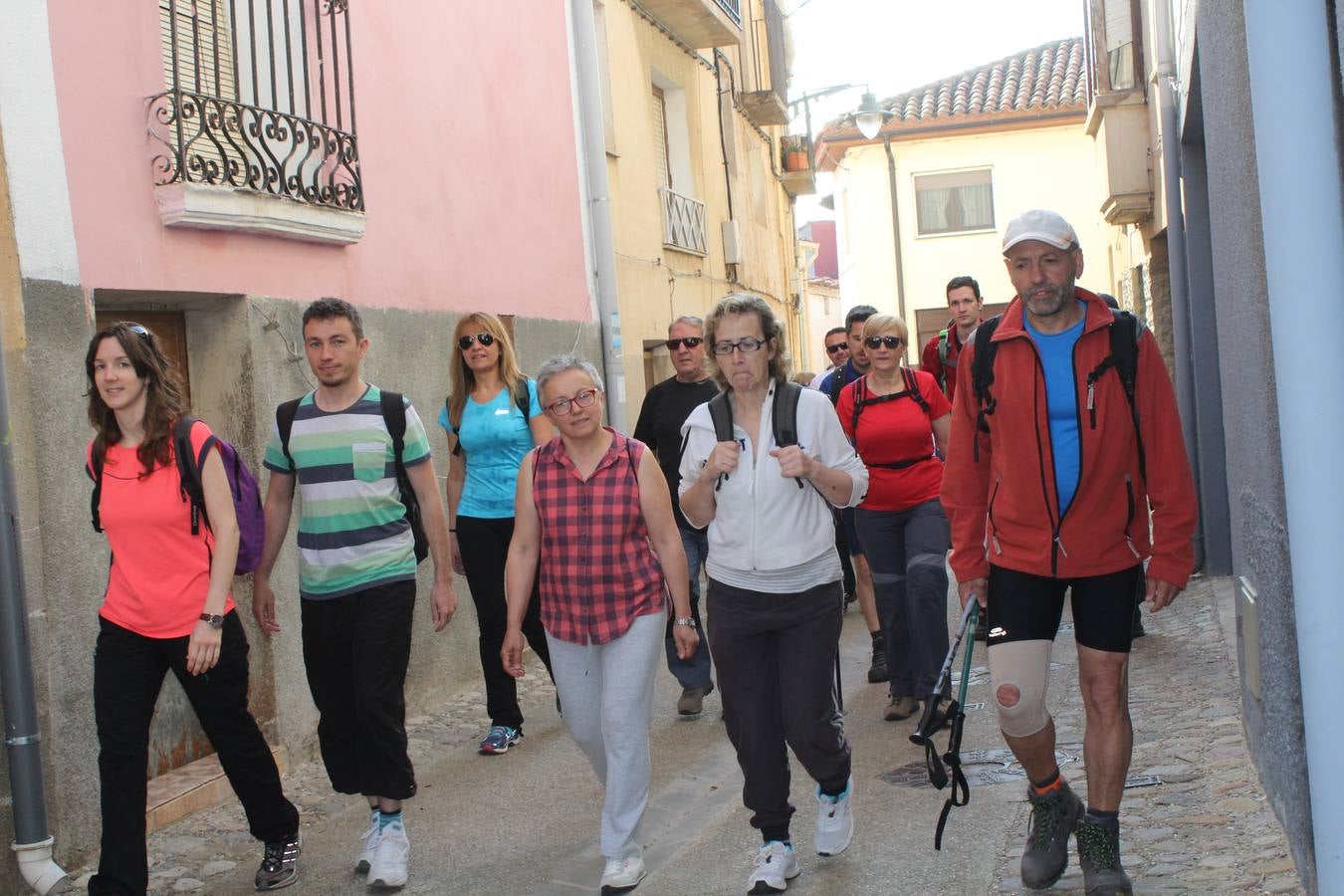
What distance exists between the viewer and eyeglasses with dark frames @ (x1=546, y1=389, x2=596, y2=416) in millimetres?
4629

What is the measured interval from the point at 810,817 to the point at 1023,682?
130 cm

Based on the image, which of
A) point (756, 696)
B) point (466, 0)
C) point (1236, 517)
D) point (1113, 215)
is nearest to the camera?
point (756, 696)

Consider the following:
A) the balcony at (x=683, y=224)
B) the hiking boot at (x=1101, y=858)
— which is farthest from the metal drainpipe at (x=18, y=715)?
the balcony at (x=683, y=224)

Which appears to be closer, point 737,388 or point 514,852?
point 737,388

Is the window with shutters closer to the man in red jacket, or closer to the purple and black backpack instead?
the purple and black backpack

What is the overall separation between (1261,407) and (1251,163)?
67cm

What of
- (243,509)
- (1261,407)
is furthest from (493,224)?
(1261,407)

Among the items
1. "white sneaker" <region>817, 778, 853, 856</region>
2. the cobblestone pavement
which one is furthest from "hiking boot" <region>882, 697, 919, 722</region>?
"white sneaker" <region>817, 778, 853, 856</region>

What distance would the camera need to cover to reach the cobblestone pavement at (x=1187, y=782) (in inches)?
161

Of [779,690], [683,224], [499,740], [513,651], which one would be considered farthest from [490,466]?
[683,224]

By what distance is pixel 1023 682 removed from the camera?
4.09m

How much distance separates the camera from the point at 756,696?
14.7 ft

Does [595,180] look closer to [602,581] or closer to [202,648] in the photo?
[602,581]

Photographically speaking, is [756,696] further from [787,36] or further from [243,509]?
[787,36]
